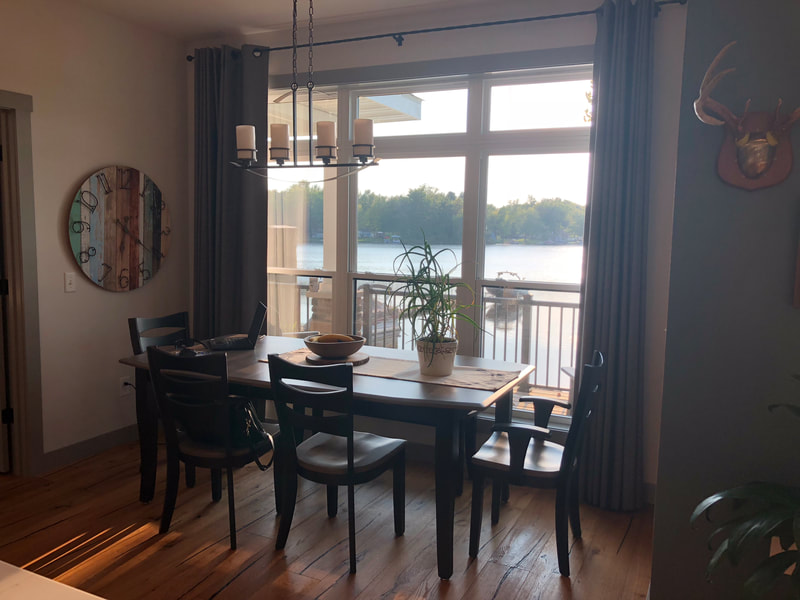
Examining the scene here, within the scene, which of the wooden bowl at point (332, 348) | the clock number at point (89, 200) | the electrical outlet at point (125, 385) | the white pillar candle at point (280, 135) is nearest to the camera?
the white pillar candle at point (280, 135)

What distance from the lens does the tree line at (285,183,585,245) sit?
370 centimetres

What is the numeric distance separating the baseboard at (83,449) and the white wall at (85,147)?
4cm

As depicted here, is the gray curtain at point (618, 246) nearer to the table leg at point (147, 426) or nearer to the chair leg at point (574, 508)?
the chair leg at point (574, 508)

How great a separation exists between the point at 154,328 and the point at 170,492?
1.03 meters

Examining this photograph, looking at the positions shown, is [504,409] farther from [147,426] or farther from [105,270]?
[105,270]

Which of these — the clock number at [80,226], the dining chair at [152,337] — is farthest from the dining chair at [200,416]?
the clock number at [80,226]

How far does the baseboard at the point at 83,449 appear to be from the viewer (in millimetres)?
3688

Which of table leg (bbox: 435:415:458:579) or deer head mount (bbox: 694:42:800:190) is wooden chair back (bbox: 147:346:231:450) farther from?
deer head mount (bbox: 694:42:800:190)

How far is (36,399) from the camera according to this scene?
11.9ft

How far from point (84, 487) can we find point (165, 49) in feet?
9.71

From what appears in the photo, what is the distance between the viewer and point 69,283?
379cm

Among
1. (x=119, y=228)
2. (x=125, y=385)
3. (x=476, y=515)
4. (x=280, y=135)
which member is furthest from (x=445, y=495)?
(x=119, y=228)

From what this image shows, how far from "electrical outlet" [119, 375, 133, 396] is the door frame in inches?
23.2

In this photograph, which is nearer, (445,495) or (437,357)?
(445,495)
